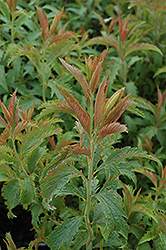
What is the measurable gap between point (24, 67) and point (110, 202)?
49.4 inches

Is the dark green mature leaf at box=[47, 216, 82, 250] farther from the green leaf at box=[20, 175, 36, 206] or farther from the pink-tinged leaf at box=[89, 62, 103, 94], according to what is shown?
the pink-tinged leaf at box=[89, 62, 103, 94]

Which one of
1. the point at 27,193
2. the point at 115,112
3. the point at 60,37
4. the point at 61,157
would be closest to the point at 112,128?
the point at 115,112

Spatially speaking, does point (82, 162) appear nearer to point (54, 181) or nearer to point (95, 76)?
point (54, 181)

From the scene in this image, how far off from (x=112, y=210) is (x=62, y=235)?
251 millimetres

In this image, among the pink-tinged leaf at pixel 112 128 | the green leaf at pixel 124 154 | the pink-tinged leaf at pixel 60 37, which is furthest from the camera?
the pink-tinged leaf at pixel 60 37

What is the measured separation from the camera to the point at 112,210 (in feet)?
3.14

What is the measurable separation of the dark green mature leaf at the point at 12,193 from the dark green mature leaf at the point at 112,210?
37 cm

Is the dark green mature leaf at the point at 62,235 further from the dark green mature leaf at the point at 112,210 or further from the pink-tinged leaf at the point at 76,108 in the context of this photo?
the pink-tinged leaf at the point at 76,108

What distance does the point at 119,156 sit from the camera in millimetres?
1047

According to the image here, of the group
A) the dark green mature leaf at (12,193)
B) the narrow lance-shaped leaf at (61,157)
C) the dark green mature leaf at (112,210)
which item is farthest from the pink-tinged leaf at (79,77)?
the dark green mature leaf at (12,193)

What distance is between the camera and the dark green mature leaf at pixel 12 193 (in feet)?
3.67

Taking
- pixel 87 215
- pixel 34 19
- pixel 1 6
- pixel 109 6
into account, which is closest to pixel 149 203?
pixel 87 215

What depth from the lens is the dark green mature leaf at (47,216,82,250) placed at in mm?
1042

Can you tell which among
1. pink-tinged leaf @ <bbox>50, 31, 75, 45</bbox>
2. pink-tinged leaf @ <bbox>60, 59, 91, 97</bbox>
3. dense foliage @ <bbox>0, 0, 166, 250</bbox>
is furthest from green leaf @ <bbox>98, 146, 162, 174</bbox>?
pink-tinged leaf @ <bbox>50, 31, 75, 45</bbox>
